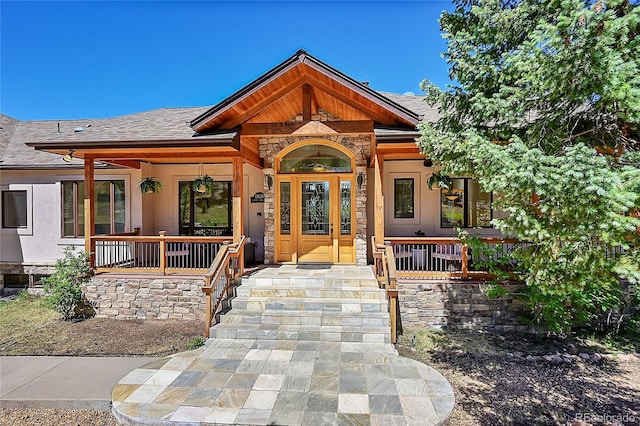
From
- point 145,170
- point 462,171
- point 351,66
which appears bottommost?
point 462,171

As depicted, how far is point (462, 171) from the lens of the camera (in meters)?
4.22

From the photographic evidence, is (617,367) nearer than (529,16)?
No

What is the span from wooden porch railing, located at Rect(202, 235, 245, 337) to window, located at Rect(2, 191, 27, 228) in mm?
7648

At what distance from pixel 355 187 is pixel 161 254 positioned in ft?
17.1

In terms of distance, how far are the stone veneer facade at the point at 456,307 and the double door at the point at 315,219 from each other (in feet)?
7.56

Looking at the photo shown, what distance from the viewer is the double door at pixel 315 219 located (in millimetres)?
8969

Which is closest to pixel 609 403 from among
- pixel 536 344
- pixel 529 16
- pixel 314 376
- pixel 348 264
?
pixel 536 344

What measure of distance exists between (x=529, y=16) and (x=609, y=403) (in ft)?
16.4

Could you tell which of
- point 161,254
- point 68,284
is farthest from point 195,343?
point 68,284

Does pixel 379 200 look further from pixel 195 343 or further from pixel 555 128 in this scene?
pixel 195 343

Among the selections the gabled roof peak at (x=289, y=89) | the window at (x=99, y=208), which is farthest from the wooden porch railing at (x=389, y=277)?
the window at (x=99, y=208)

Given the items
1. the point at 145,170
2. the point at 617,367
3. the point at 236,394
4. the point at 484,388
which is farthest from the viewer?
the point at 145,170

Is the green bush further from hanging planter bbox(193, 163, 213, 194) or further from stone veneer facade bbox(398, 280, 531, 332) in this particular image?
hanging planter bbox(193, 163, 213, 194)

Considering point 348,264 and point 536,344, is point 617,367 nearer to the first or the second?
point 536,344
